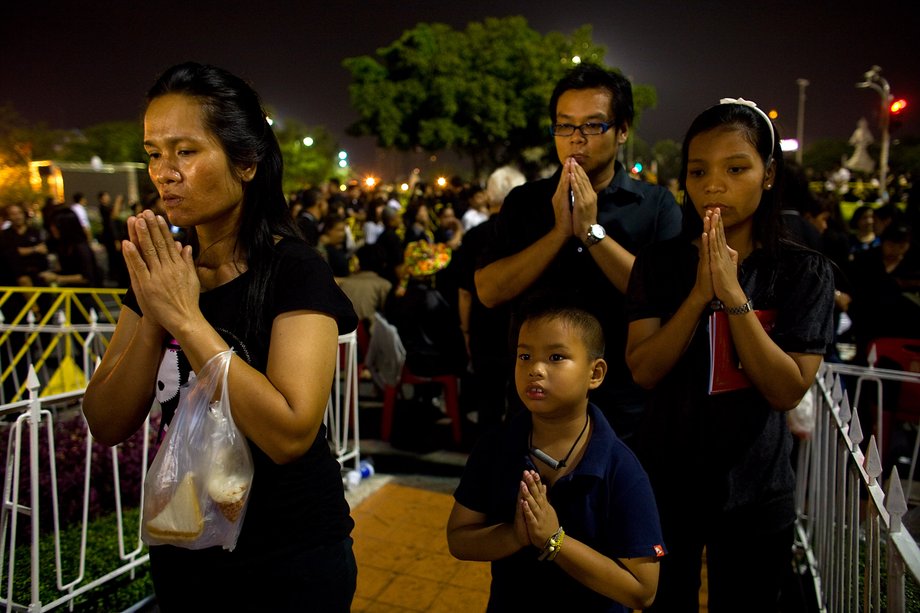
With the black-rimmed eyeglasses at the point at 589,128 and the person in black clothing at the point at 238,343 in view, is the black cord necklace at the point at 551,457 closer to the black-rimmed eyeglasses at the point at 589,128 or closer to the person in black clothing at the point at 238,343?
the person in black clothing at the point at 238,343

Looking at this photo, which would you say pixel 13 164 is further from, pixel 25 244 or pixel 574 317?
pixel 574 317

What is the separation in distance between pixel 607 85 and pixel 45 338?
8963 mm

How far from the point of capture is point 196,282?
1.44m

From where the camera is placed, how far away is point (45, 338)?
9.11 m

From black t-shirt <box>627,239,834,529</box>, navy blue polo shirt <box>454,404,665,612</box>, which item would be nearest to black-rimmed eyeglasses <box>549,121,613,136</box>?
black t-shirt <box>627,239,834,529</box>

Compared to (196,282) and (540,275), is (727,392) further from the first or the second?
(196,282)

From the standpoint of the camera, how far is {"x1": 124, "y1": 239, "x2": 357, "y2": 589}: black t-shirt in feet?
5.04

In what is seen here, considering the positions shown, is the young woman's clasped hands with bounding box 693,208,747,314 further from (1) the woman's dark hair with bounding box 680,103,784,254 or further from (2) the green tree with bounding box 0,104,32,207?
(2) the green tree with bounding box 0,104,32,207

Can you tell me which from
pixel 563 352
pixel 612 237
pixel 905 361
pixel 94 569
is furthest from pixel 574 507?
pixel 905 361

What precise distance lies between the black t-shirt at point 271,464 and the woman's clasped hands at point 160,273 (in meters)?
0.14

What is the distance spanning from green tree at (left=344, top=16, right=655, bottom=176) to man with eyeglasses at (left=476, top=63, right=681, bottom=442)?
123 feet

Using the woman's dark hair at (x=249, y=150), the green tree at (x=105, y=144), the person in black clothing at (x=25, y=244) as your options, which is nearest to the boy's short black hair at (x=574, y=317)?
the woman's dark hair at (x=249, y=150)

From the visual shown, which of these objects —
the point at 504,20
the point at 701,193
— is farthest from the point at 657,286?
the point at 504,20

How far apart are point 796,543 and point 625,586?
8.97ft
